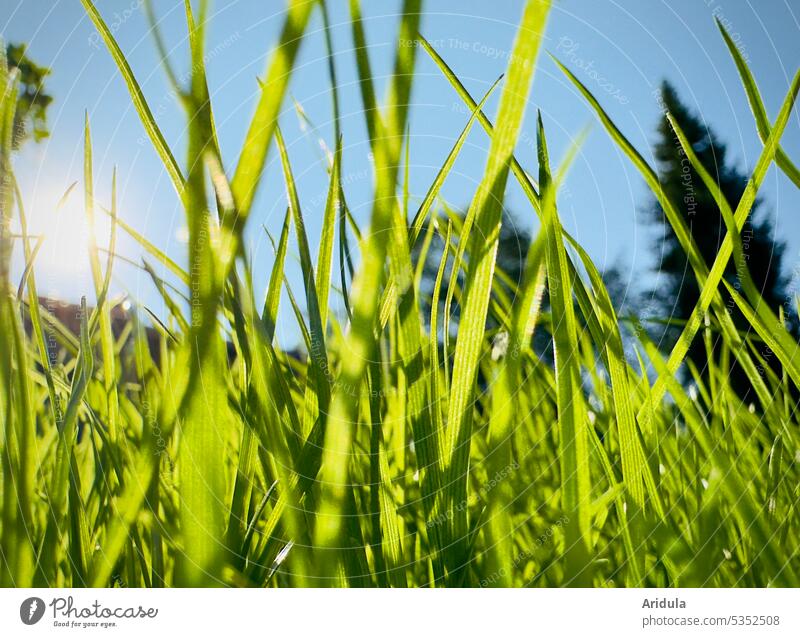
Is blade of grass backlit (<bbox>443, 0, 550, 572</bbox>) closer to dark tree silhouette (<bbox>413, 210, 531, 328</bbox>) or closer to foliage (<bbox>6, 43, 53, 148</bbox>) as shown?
dark tree silhouette (<bbox>413, 210, 531, 328</bbox>)

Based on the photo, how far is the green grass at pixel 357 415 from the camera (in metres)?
0.28

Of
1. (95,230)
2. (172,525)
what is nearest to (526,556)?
(172,525)

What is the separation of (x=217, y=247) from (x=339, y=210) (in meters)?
0.08

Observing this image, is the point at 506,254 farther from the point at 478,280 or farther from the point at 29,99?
the point at 29,99

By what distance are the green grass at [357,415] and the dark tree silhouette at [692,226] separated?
0.06m

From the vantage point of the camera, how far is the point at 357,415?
11.2 inches

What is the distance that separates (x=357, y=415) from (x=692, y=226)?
1.11ft

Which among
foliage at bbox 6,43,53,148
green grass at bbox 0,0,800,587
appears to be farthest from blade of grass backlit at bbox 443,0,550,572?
foliage at bbox 6,43,53,148

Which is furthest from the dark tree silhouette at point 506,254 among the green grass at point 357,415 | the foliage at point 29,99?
the foliage at point 29,99

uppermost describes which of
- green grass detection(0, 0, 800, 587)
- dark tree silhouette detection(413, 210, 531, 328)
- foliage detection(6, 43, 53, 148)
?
foliage detection(6, 43, 53, 148)

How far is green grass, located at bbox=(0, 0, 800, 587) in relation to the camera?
0.92ft

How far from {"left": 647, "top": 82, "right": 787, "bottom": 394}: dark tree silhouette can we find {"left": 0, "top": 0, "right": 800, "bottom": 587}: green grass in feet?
0.18

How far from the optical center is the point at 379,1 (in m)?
0.39
